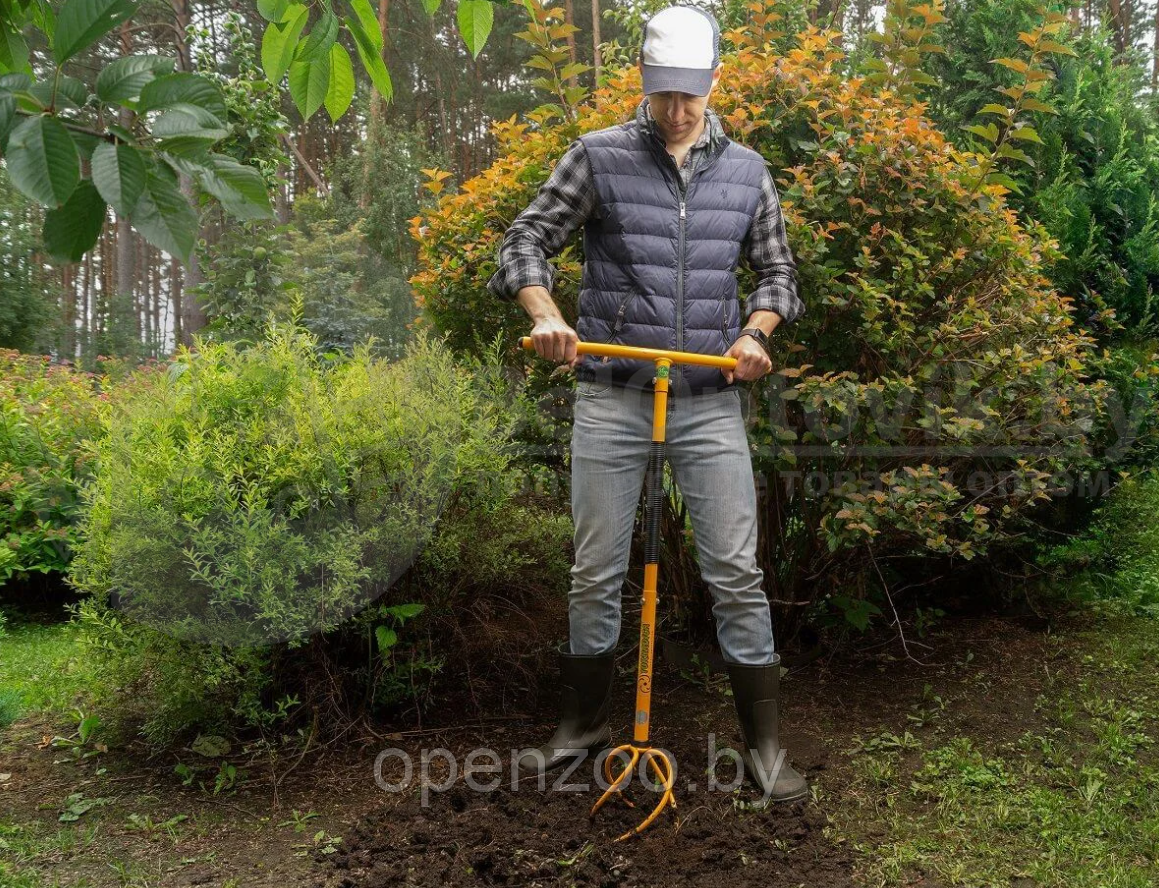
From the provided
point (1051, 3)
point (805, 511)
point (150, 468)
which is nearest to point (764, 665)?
point (805, 511)

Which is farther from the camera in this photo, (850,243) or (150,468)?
(850,243)

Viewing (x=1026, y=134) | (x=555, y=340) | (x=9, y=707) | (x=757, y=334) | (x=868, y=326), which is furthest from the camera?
(x=1026, y=134)

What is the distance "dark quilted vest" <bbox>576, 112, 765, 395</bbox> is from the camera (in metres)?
2.92

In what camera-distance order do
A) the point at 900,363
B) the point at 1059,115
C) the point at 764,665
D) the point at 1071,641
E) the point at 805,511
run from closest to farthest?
the point at 764,665, the point at 900,363, the point at 805,511, the point at 1071,641, the point at 1059,115

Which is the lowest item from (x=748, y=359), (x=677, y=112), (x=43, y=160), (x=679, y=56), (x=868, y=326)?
(x=748, y=359)

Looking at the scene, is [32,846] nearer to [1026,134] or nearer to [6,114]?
[6,114]

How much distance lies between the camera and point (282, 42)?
6.20 feet

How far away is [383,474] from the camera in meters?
3.37

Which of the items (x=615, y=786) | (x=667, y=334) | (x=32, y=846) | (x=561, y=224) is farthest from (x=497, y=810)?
(x=561, y=224)

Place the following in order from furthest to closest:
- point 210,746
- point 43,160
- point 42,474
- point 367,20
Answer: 1. point 42,474
2. point 210,746
3. point 367,20
4. point 43,160

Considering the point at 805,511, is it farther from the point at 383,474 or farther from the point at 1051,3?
the point at 1051,3

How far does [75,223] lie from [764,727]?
8.02 ft

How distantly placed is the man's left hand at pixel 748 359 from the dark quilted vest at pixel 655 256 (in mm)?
98

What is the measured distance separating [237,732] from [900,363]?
2699 mm
